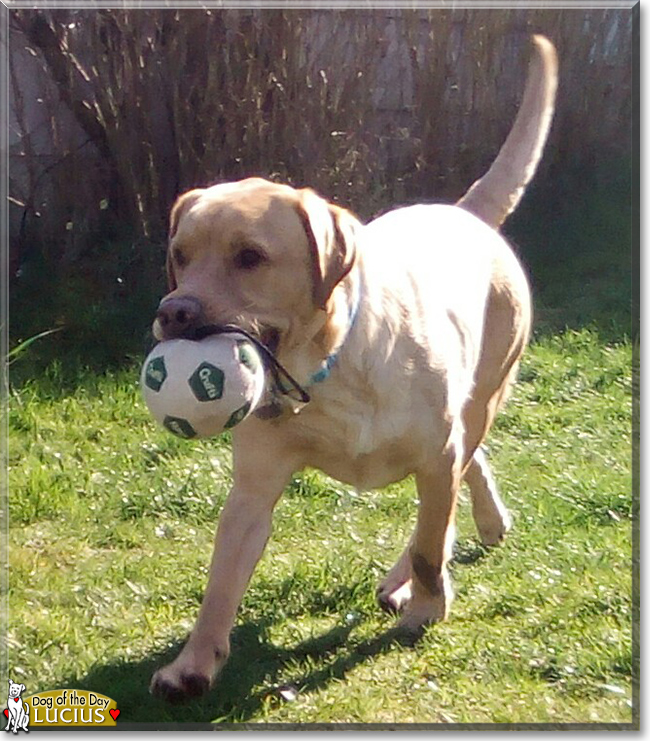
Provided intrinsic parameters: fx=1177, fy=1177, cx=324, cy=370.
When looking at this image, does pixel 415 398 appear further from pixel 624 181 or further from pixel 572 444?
pixel 624 181

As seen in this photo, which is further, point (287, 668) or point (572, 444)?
point (572, 444)

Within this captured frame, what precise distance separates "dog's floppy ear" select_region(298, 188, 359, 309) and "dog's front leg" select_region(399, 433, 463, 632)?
2.31 feet

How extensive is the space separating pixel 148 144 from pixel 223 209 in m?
3.83

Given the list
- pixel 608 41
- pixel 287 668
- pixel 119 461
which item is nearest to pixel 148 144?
pixel 119 461

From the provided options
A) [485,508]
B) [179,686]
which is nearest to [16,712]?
[179,686]

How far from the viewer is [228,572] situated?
3441mm

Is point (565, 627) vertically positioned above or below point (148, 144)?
below

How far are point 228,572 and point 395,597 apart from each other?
2.34 ft

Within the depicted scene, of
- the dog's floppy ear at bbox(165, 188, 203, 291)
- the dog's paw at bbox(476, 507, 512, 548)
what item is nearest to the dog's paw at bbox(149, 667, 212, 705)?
the dog's floppy ear at bbox(165, 188, 203, 291)

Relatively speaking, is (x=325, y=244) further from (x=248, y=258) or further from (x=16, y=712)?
(x=16, y=712)

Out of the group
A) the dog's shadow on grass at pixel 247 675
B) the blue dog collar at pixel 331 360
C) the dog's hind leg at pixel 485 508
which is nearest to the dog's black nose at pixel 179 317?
the blue dog collar at pixel 331 360

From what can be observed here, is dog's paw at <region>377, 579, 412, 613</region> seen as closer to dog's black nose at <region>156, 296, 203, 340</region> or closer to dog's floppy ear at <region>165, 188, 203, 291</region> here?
dog's floppy ear at <region>165, 188, 203, 291</region>

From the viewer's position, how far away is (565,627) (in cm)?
378

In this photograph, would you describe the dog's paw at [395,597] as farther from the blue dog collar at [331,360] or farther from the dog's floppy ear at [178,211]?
the dog's floppy ear at [178,211]
